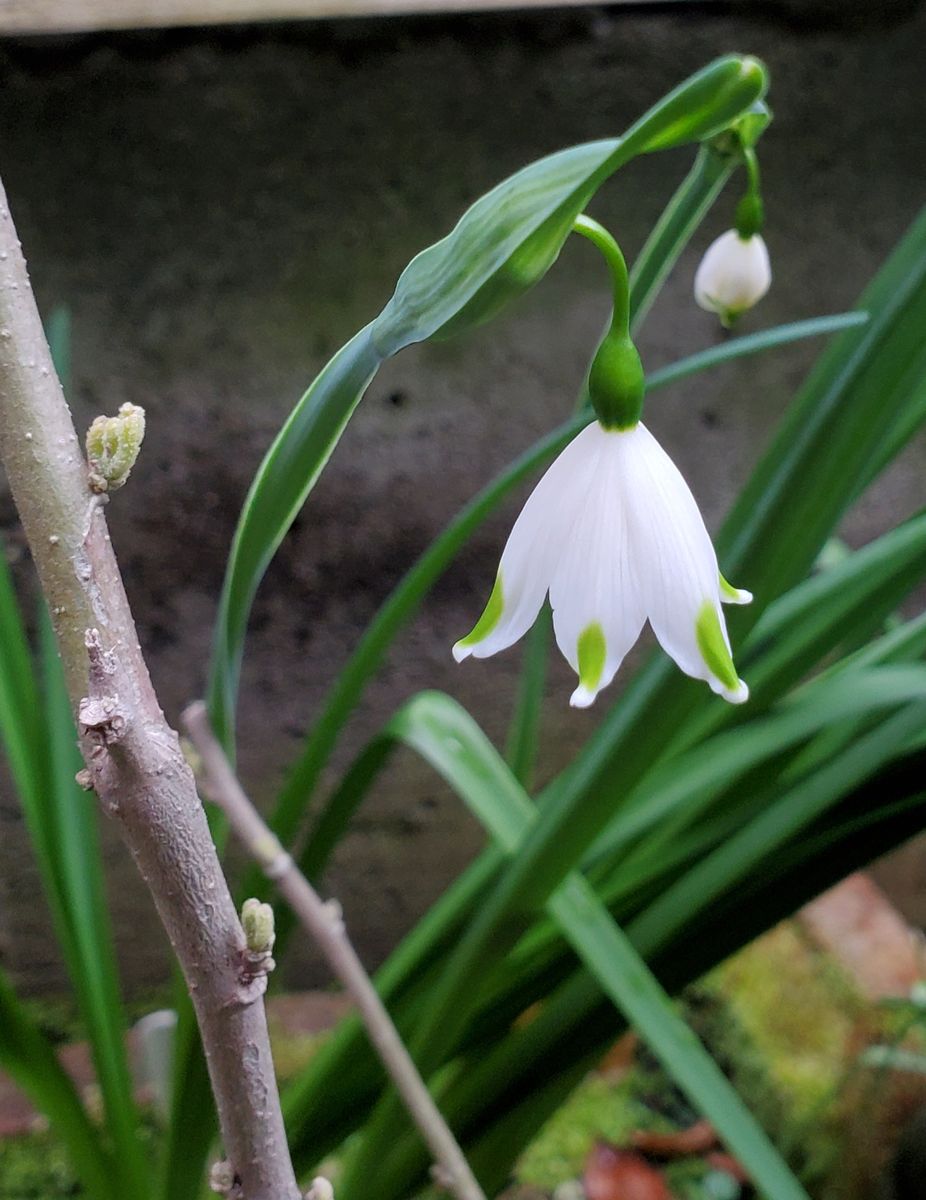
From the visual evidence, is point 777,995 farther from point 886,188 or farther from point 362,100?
point 362,100

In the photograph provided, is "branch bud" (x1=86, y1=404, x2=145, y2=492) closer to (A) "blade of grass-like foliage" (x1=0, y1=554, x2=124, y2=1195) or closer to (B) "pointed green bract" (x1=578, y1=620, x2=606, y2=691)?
(B) "pointed green bract" (x1=578, y1=620, x2=606, y2=691)

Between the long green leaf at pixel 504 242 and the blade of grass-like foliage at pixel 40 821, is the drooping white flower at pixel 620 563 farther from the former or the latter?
the blade of grass-like foliage at pixel 40 821

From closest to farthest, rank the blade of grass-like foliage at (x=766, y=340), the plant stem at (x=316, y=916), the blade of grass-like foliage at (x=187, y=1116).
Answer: the plant stem at (x=316, y=916), the blade of grass-like foliage at (x=766, y=340), the blade of grass-like foliage at (x=187, y=1116)

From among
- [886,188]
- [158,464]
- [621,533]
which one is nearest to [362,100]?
[158,464]

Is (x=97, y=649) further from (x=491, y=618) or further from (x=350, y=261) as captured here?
(x=350, y=261)

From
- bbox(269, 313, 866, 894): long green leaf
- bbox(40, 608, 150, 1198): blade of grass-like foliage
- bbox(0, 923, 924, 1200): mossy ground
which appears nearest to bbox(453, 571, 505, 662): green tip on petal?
bbox(269, 313, 866, 894): long green leaf

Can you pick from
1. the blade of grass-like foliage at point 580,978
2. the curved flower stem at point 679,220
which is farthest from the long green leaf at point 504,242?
the blade of grass-like foliage at point 580,978
